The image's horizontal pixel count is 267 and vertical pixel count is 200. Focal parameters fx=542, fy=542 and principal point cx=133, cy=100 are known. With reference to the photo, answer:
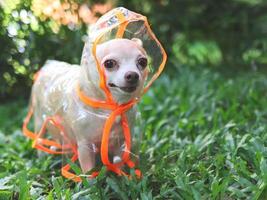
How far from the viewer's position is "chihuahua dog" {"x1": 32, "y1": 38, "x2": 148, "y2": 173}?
224 cm

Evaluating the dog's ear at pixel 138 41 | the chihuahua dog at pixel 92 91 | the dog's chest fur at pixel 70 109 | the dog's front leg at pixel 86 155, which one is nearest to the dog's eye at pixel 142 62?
the chihuahua dog at pixel 92 91

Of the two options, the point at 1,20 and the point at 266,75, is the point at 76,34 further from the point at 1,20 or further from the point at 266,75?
the point at 266,75

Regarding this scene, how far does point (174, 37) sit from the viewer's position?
18.1 feet

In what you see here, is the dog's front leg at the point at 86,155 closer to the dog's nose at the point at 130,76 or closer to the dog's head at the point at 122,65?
the dog's head at the point at 122,65

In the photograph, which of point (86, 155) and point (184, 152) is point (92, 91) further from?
point (184, 152)

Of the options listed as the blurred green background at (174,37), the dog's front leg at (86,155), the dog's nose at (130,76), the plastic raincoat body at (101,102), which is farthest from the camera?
the blurred green background at (174,37)

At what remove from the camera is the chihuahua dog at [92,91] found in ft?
7.36

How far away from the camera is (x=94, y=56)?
7.44ft

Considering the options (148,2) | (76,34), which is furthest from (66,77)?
(148,2)

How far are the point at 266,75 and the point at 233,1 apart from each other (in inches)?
46.0

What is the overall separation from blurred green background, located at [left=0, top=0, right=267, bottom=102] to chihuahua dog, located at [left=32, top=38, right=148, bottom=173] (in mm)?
1234

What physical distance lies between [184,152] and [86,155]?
57cm

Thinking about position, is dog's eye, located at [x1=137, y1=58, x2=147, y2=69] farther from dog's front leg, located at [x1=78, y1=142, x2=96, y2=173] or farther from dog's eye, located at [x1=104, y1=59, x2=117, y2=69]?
dog's front leg, located at [x1=78, y1=142, x2=96, y2=173]

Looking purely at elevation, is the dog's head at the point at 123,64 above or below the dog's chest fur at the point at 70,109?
above
